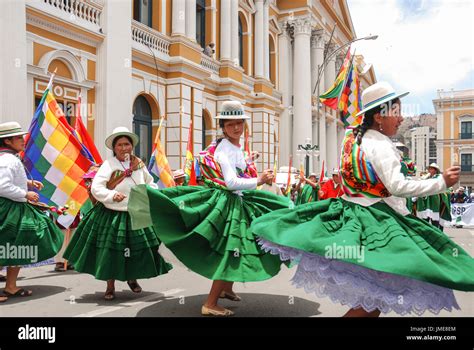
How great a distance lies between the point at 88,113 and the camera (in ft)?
41.6

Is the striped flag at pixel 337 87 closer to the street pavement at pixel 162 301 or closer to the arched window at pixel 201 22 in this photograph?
the arched window at pixel 201 22

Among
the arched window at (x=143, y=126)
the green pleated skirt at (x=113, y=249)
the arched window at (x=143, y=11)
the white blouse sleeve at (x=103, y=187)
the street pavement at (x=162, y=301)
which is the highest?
the arched window at (x=143, y=11)

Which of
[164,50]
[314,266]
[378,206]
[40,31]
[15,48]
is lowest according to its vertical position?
[314,266]

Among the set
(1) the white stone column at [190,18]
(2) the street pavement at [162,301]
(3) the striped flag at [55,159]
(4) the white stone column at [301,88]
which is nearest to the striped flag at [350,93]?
(1) the white stone column at [190,18]

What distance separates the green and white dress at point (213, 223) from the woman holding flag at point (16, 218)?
1.75 meters

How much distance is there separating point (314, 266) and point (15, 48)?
863cm

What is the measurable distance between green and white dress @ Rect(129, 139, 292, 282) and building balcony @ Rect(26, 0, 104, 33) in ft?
25.5

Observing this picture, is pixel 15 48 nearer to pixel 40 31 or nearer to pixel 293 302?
pixel 40 31

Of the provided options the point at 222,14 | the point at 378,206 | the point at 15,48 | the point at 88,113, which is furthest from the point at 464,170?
the point at 378,206

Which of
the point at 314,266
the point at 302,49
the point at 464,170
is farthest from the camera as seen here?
the point at 464,170

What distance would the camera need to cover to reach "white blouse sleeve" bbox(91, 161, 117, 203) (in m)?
5.35

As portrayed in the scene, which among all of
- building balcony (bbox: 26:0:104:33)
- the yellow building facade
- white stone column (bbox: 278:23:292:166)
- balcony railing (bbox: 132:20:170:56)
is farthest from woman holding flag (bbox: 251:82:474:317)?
white stone column (bbox: 278:23:292:166)

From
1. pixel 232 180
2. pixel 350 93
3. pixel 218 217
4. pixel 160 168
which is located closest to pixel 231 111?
pixel 232 180

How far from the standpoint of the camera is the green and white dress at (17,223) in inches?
215
